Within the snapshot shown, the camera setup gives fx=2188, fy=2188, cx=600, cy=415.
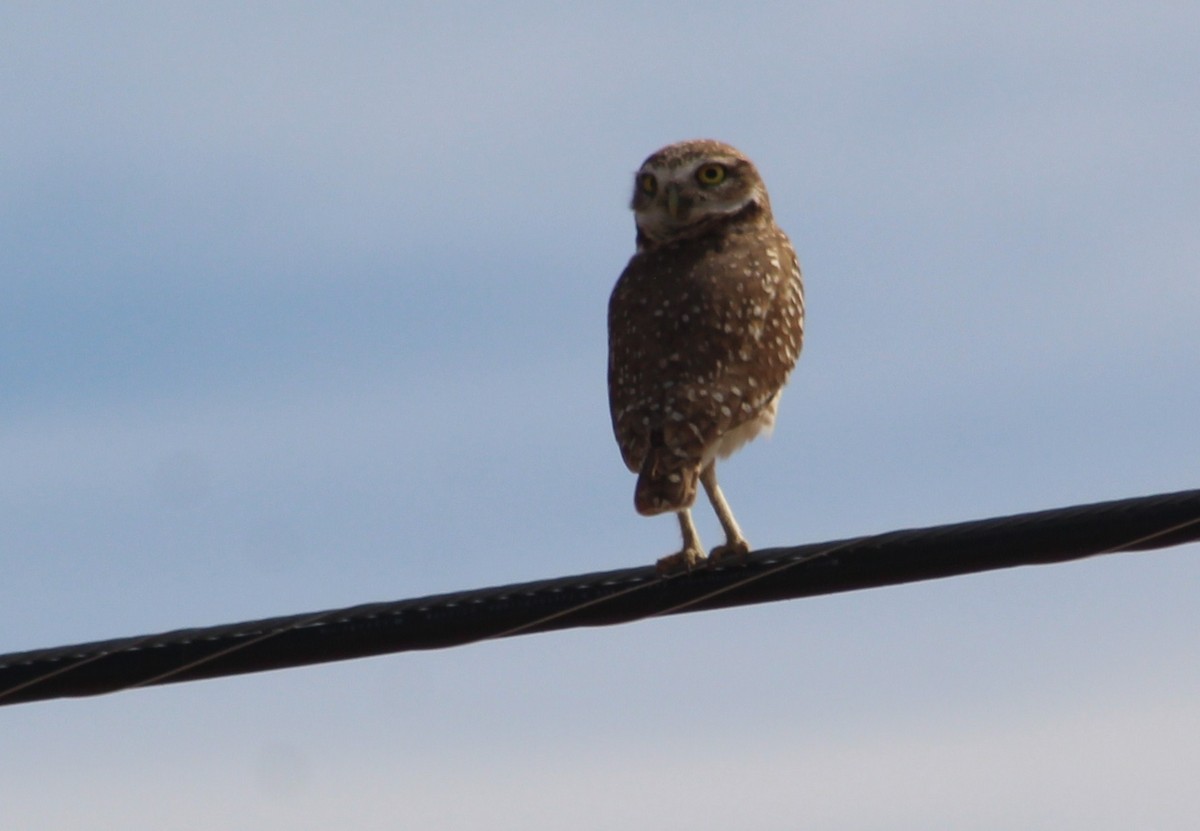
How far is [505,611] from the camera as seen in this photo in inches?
328

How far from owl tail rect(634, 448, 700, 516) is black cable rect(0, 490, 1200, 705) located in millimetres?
2692

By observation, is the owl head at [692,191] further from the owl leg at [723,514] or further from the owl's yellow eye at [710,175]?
the owl leg at [723,514]

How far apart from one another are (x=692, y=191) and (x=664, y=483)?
3.48 meters

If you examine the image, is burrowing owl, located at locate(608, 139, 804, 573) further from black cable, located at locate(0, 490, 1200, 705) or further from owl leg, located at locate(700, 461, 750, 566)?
black cable, located at locate(0, 490, 1200, 705)

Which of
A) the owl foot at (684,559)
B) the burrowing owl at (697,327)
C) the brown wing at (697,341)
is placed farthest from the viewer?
the brown wing at (697,341)

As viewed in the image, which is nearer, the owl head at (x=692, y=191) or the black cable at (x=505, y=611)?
the black cable at (x=505, y=611)

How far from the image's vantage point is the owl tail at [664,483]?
36.8 feet

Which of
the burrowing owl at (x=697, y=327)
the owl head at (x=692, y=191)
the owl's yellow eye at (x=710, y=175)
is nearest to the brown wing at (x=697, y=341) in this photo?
the burrowing owl at (x=697, y=327)

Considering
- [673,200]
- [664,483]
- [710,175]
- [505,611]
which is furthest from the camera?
[710,175]

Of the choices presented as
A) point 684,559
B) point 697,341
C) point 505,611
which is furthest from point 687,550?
point 505,611

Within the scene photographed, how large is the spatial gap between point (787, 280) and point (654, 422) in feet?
7.66

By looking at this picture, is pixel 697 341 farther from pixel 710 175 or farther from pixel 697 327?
pixel 710 175

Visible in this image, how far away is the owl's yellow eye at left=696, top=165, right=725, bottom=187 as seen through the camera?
14438mm

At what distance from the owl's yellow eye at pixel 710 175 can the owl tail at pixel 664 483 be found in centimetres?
332
